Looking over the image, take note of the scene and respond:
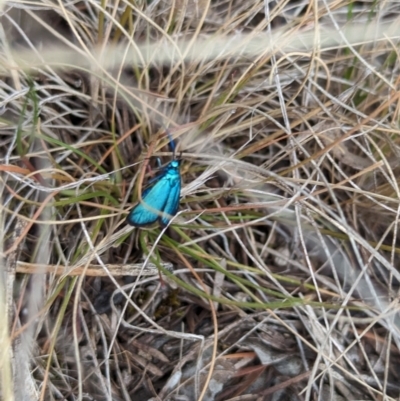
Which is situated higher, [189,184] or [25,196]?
[189,184]

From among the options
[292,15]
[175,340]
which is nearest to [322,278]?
[175,340]

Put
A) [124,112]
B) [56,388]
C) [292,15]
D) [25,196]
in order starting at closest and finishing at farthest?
[56,388] < [25,196] < [124,112] < [292,15]

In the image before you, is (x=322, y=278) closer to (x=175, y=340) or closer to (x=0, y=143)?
(x=175, y=340)

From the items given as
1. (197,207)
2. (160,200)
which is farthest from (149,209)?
(197,207)
